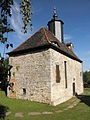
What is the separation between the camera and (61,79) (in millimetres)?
18906

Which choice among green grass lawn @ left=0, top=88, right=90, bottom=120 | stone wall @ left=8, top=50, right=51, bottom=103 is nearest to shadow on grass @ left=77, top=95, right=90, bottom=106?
green grass lawn @ left=0, top=88, right=90, bottom=120

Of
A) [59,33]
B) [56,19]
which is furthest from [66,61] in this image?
[56,19]

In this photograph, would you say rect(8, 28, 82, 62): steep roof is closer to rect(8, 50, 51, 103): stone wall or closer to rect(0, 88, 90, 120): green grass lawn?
rect(8, 50, 51, 103): stone wall

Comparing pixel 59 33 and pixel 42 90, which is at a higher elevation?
pixel 59 33

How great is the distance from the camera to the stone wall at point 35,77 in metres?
16.6

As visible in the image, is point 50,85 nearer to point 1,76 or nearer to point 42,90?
point 42,90

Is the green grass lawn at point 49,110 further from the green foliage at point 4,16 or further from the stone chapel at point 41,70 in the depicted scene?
the green foliage at point 4,16

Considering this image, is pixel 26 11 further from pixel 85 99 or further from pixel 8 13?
pixel 85 99

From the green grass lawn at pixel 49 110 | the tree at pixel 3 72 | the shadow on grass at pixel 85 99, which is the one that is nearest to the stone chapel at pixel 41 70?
the green grass lawn at pixel 49 110

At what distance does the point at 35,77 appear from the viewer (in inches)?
693

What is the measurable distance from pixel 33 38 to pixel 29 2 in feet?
55.9

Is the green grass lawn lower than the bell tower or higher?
lower

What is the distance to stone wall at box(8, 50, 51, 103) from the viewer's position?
16.6 meters

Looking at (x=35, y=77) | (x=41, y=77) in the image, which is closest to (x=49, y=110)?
(x=41, y=77)
